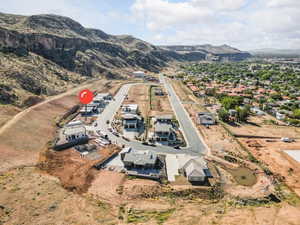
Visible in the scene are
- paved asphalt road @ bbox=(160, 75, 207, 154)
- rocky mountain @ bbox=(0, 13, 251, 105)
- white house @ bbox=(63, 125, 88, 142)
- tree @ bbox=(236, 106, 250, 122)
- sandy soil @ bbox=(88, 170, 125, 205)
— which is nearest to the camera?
sandy soil @ bbox=(88, 170, 125, 205)

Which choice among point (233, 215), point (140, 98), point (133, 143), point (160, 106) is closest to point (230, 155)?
point (233, 215)

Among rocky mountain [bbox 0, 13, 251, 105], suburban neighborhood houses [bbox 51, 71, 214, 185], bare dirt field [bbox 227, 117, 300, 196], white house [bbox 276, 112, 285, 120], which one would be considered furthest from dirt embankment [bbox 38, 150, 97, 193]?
white house [bbox 276, 112, 285, 120]

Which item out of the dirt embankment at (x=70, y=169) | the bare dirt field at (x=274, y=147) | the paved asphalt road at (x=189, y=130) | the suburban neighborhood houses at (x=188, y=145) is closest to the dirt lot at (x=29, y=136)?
the dirt embankment at (x=70, y=169)

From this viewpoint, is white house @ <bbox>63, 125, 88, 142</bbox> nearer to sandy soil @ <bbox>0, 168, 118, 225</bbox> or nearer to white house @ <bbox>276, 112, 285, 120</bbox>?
sandy soil @ <bbox>0, 168, 118, 225</bbox>

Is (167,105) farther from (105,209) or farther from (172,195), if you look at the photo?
(105,209)

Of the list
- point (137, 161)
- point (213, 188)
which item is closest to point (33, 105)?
point (137, 161)

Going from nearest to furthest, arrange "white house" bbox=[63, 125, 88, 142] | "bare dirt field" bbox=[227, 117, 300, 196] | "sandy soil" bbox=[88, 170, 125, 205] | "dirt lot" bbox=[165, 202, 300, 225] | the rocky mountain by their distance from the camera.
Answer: "dirt lot" bbox=[165, 202, 300, 225] < "sandy soil" bbox=[88, 170, 125, 205] < "bare dirt field" bbox=[227, 117, 300, 196] < "white house" bbox=[63, 125, 88, 142] < the rocky mountain

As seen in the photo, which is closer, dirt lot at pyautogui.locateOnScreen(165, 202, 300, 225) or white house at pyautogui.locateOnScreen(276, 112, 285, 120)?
dirt lot at pyautogui.locateOnScreen(165, 202, 300, 225)

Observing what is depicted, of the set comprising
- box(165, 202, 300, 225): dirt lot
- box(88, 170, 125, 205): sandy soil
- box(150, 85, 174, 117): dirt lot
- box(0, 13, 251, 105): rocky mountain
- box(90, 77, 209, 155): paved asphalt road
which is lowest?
box(165, 202, 300, 225): dirt lot
